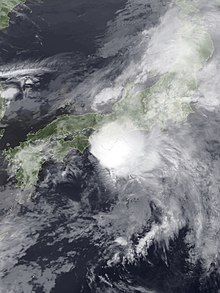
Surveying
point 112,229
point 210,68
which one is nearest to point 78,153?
point 112,229

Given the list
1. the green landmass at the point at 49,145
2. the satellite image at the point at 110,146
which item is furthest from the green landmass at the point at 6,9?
the green landmass at the point at 49,145

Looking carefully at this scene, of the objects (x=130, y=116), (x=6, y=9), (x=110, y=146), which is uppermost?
(x=6, y=9)

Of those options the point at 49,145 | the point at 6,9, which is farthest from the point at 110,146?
the point at 6,9

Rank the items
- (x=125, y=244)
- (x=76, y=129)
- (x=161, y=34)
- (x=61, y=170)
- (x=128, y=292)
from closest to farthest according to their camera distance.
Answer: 1. (x=128, y=292)
2. (x=125, y=244)
3. (x=61, y=170)
4. (x=76, y=129)
5. (x=161, y=34)

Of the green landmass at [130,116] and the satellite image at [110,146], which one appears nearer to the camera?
the satellite image at [110,146]

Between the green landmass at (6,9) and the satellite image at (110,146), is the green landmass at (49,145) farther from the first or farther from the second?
the green landmass at (6,9)

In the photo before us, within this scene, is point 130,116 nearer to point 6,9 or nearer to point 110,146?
point 110,146

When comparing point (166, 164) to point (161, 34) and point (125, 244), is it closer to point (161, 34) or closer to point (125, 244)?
point (125, 244)

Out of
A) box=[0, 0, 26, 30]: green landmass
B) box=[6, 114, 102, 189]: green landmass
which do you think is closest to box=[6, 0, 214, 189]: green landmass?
box=[6, 114, 102, 189]: green landmass

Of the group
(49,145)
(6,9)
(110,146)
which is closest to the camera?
(110,146)
